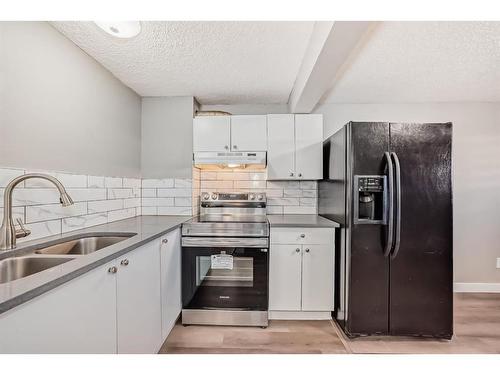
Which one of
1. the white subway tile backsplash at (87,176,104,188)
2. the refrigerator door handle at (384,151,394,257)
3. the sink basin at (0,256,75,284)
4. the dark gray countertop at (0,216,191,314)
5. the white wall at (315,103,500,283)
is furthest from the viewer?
the white wall at (315,103,500,283)

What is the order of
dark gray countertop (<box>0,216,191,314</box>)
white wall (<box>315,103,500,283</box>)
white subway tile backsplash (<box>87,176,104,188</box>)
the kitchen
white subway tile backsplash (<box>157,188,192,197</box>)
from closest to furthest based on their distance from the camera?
dark gray countertop (<box>0,216,191,314</box>), the kitchen, white subway tile backsplash (<box>87,176,104,188</box>), white subway tile backsplash (<box>157,188,192,197</box>), white wall (<box>315,103,500,283</box>)

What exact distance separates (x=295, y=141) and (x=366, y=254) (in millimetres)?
1309

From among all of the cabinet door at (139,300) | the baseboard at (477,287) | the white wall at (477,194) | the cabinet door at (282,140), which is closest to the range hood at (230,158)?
the cabinet door at (282,140)

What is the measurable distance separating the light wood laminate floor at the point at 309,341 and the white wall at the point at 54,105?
1540mm

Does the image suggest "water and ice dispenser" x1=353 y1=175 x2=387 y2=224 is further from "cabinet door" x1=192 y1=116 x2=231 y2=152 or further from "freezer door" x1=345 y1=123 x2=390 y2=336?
"cabinet door" x1=192 y1=116 x2=231 y2=152

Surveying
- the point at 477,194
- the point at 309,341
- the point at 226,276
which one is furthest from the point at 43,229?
the point at 477,194

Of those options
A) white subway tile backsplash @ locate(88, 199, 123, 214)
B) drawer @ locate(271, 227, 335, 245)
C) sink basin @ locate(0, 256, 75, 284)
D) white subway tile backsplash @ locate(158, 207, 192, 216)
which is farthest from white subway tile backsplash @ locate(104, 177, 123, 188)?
drawer @ locate(271, 227, 335, 245)

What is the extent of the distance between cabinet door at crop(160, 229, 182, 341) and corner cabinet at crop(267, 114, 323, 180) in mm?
1288

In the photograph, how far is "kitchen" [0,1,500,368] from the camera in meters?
1.42

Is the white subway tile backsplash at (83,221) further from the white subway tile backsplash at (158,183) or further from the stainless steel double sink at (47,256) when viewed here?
the white subway tile backsplash at (158,183)

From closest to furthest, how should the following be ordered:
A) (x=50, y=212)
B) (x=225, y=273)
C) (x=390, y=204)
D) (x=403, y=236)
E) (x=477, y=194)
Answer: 1. (x=50, y=212)
2. (x=390, y=204)
3. (x=403, y=236)
4. (x=225, y=273)
5. (x=477, y=194)

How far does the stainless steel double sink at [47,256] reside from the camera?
1202mm

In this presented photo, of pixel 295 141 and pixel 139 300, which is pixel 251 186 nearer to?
pixel 295 141

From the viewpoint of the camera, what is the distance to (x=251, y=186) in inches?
120
